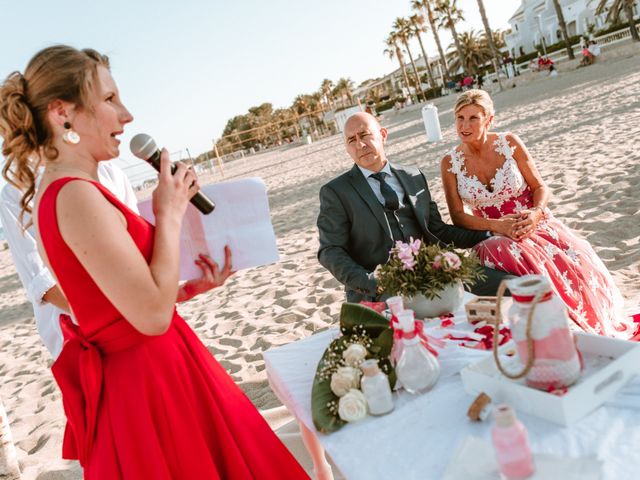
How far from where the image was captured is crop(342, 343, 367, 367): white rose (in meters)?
1.70

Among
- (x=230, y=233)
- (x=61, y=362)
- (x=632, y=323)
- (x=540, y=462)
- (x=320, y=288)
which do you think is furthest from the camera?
(x=320, y=288)

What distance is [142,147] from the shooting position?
1683 millimetres

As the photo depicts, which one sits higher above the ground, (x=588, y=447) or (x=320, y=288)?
(x=588, y=447)

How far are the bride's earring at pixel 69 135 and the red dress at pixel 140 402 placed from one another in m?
0.18

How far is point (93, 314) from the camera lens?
1.50 metres

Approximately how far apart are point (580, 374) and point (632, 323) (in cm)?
230

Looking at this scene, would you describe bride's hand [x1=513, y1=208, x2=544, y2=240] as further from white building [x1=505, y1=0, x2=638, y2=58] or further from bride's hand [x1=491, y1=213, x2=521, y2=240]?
white building [x1=505, y1=0, x2=638, y2=58]

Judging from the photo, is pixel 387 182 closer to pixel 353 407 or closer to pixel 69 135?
pixel 353 407

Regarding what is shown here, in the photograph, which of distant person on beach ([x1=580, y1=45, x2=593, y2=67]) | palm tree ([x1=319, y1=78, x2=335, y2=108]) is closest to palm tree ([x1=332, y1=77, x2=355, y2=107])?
palm tree ([x1=319, y1=78, x2=335, y2=108])

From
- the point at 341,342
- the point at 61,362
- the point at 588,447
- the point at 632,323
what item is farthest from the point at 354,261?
the point at 588,447

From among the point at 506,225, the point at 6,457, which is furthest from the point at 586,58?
the point at 6,457

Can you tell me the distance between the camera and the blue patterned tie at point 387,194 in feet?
10.9

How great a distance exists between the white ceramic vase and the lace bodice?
1644mm

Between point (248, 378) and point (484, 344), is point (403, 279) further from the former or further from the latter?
point (248, 378)
